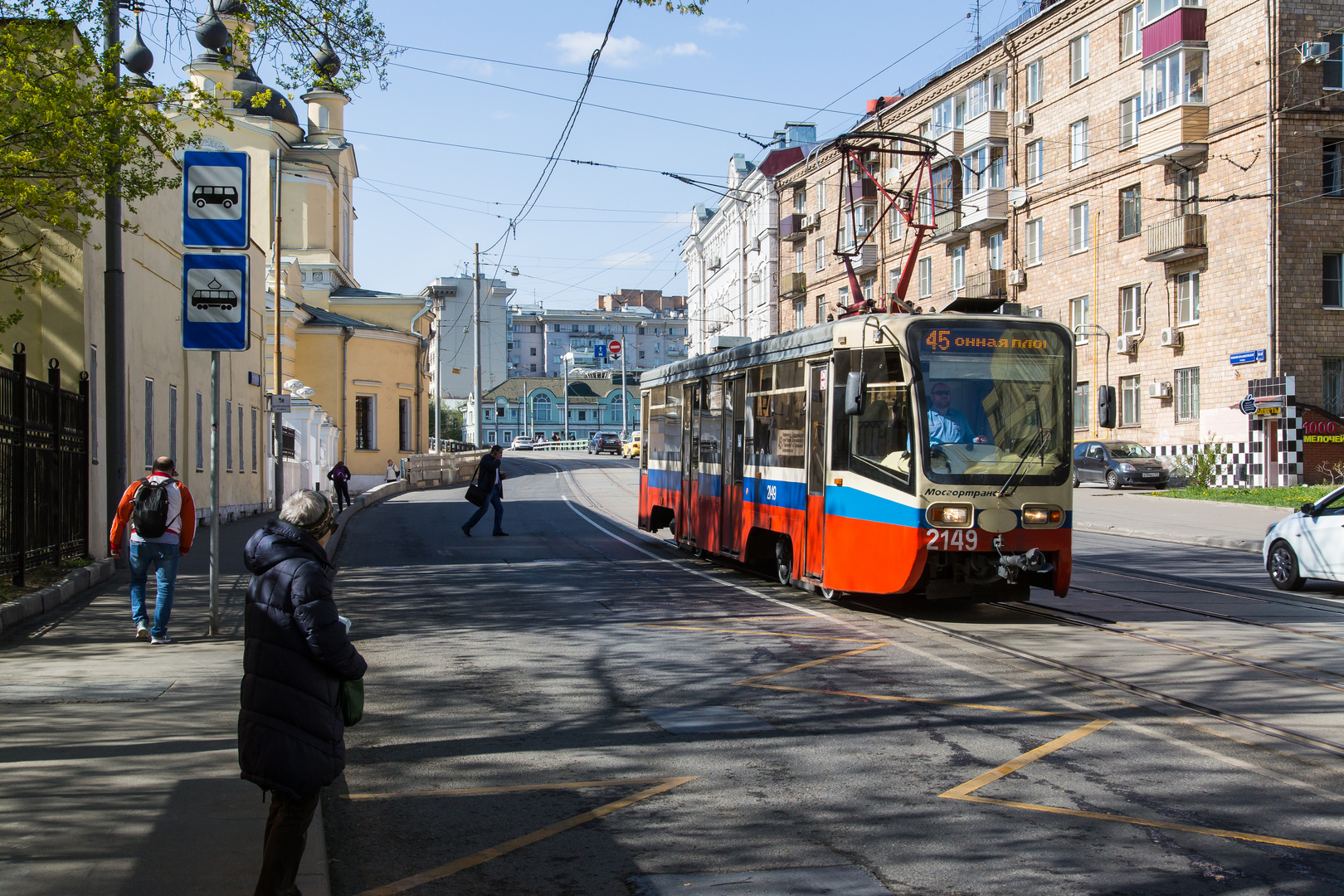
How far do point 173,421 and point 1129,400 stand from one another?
29283 millimetres

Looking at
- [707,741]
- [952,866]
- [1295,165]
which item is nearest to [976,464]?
[707,741]

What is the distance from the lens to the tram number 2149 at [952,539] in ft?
37.7

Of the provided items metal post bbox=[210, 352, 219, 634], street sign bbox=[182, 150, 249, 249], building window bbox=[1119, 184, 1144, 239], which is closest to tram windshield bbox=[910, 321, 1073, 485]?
street sign bbox=[182, 150, 249, 249]

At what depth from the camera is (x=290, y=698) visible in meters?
4.36

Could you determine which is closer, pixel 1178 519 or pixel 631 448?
pixel 1178 519

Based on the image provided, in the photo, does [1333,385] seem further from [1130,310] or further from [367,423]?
[367,423]

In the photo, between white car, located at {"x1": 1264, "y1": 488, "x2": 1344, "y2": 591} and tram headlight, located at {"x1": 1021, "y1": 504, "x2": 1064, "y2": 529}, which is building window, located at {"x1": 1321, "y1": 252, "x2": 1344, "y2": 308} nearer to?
white car, located at {"x1": 1264, "y1": 488, "x2": 1344, "y2": 591}

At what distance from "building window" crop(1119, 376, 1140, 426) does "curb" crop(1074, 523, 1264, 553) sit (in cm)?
1576

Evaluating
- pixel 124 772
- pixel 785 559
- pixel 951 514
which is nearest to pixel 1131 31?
pixel 785 559

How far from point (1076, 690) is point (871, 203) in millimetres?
52990

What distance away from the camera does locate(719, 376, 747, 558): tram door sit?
15617 millimetres

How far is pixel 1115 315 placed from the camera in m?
40.6

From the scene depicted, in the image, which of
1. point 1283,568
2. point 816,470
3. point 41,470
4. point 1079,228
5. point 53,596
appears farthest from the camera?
point 1079,228

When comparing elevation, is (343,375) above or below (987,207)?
below
